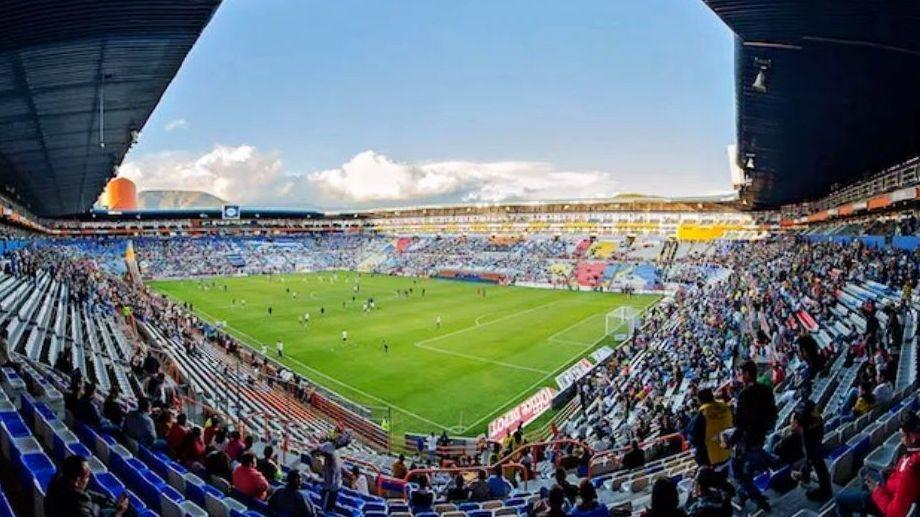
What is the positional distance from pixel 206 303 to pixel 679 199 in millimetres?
59017

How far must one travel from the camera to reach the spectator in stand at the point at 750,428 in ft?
17.3

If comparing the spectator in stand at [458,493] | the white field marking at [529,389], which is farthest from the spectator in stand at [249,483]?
the white field marking at [529,389]

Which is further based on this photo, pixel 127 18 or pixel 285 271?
pixel 285 271

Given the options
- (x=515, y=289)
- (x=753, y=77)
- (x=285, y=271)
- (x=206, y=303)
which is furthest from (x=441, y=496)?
(x=285, y=271)

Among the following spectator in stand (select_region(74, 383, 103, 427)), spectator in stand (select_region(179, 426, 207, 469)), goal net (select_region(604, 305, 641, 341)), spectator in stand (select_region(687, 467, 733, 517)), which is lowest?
goal net (select_region(604, 305, 641, 341))

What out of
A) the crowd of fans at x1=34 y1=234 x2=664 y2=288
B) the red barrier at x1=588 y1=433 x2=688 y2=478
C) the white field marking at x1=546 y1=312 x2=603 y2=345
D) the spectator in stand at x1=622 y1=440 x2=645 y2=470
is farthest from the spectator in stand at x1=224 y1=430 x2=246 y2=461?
the crowd of fans at x1=34 y1=234 x2=664 y2=288

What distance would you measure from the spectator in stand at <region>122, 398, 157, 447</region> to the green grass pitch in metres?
12.6

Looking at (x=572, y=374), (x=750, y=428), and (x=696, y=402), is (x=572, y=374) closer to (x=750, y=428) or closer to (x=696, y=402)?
(x=696, y=402)

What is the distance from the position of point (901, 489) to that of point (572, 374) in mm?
20184

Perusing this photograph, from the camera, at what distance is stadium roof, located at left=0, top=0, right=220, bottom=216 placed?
1116cm

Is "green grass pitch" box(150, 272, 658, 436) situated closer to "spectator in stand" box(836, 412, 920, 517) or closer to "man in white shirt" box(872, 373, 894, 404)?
"man in white shirt" box(872, 373, 894, 404)

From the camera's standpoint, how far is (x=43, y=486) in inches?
185

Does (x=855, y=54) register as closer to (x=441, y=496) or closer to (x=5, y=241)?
(x=441, y=496)

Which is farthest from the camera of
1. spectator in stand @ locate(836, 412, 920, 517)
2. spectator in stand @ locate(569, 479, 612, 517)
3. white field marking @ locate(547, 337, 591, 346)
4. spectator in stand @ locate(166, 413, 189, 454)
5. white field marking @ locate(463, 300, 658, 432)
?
white field marking @ locate(547, 337, 591, 346)
